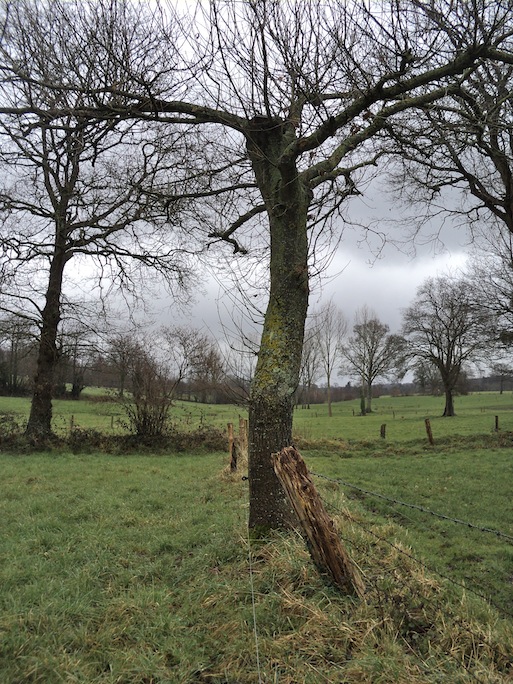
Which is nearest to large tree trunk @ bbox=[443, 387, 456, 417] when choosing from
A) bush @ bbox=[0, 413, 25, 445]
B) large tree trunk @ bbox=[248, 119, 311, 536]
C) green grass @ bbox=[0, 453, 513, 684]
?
bush @ bbox=[0, 413, 25, 445]

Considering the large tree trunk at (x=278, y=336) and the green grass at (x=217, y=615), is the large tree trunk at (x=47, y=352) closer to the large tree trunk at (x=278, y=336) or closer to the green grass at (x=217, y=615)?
the green grass at (x=217, y=615)

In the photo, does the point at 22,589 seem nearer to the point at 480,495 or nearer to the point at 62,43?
the point at 62,43

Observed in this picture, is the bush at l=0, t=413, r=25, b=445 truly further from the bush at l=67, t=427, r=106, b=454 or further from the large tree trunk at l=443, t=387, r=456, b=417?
the large tree trunk at l=443, t=387, r=456, b=417

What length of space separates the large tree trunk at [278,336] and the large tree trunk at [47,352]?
1234 centimetres

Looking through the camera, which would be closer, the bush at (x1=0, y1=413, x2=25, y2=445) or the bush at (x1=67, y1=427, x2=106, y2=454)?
the bush at (x1=0, y1=413, x2=25, y2=445)

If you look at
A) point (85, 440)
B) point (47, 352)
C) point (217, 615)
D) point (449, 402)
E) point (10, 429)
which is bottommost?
point (85, 440)

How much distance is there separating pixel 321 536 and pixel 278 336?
6.89ft

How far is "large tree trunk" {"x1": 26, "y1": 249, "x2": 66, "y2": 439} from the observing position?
1540 cm

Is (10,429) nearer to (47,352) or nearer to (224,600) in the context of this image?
(47,352)

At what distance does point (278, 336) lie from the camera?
15.8 ft

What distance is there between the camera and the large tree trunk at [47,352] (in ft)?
50.5

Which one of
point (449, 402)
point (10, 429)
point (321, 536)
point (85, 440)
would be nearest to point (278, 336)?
point (321, 536)

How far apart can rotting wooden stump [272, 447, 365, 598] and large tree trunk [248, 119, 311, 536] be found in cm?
108

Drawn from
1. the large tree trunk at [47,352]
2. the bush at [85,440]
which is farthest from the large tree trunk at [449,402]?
the large tree trunk at [47,352]
